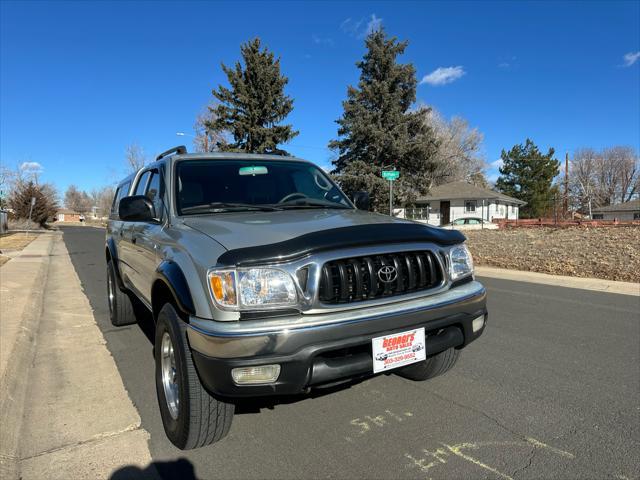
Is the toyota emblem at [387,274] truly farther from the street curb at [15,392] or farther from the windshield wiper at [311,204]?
the street curb at [15,392]

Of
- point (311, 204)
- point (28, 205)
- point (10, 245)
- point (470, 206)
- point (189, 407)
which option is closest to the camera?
Answer: point (189, 407)

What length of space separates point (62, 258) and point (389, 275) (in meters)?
16.3

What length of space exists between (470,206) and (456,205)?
1.33 meters

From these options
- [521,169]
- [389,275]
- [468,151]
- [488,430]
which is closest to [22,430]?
[389,275]

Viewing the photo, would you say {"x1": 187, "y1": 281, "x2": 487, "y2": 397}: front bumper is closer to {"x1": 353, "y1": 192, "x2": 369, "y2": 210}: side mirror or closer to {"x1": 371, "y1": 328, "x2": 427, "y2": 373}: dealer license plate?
{"x1": 371, "y1": 328, "x2": 427, "y2": 373}: dealer license plate

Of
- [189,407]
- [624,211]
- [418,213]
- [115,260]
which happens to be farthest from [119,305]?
[624,211]

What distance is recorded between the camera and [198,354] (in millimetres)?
2293

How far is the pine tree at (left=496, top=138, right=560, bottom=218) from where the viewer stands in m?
51.0

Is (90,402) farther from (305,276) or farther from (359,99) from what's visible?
(359,99)

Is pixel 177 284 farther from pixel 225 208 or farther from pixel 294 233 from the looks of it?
pixel 225 208

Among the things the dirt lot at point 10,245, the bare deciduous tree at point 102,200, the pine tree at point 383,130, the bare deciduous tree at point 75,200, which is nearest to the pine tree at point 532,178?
Answer: the pine tree at point 383,130

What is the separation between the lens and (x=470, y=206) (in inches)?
1684

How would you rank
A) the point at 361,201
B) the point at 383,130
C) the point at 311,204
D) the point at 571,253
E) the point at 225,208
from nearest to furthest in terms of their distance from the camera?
the point at 225,208, the point at 311,204, the point at 361,201, the point at 571,253, the point at 383,130

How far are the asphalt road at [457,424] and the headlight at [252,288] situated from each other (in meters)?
1.04
